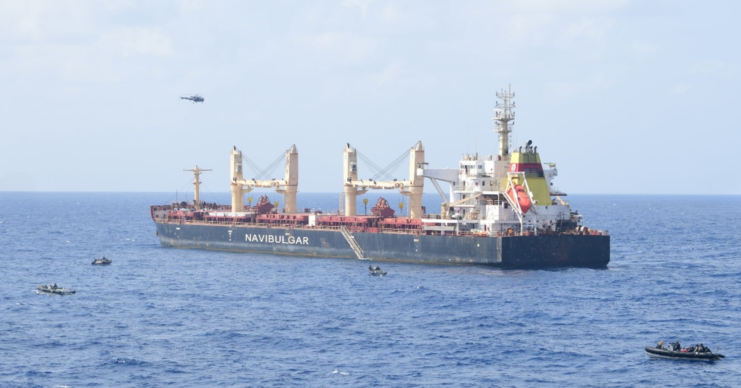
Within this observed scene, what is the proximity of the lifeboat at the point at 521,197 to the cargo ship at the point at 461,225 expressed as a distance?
0.31 ft

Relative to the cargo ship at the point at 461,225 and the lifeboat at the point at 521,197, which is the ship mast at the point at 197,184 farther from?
the lifeboat at the point at 521,197

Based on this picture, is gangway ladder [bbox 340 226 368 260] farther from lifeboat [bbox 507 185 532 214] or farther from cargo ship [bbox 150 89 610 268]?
lifeboat [bbox 507 185 532 214]

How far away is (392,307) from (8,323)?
27279 mm

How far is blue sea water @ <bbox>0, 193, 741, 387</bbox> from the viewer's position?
5309 cm

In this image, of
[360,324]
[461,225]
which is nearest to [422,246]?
[461,225]

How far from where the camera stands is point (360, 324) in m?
66.3

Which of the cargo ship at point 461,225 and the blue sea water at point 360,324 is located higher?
the cargo ship at point 461,225

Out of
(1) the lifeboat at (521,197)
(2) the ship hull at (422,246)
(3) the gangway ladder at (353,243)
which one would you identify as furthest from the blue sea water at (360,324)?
(1) the lifeboat at (521,197)

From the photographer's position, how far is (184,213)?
5049 inches

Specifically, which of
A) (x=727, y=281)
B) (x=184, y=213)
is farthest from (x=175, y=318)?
(x=184, y=213)

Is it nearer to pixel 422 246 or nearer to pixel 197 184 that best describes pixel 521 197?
pixel 422 246

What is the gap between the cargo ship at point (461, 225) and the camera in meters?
92.4

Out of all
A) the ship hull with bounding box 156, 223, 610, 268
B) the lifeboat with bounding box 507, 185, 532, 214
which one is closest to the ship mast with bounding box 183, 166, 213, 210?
the ship hull with bounding box 156, 223, 610, 268

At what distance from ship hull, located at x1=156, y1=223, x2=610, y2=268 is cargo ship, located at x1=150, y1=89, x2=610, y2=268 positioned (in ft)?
0.31
